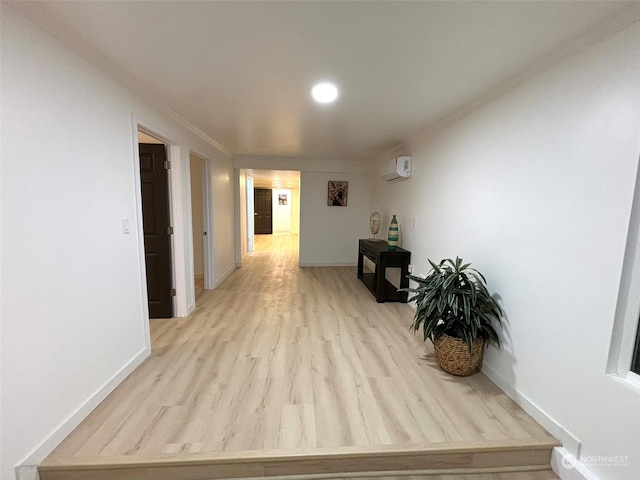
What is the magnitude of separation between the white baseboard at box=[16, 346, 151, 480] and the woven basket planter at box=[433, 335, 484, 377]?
2.31 m

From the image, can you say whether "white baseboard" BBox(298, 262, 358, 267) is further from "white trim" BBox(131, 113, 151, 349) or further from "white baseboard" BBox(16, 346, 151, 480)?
"white baseboard" BBox(16, 346, 151, 480)

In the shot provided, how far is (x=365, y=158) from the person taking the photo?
16.8ft

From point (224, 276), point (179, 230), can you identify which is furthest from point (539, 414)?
point (224, 276)

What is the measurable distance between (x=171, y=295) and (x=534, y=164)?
11.2 feet

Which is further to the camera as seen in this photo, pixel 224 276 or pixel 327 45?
pixel 224 276

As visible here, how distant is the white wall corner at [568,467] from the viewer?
1.31m

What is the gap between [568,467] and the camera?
4.49ft

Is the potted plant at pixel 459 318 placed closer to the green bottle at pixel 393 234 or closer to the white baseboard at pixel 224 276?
the green bottle at pixel 393 234

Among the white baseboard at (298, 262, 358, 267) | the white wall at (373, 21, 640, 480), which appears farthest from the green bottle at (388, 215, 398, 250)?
the white baseboard at (298, 262, 358, 267)

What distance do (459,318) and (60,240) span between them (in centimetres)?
248

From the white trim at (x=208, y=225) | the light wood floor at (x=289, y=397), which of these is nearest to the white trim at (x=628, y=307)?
the light wood floor at (x=289, y=397)

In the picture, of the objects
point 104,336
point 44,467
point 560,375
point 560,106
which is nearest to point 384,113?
point 560,106

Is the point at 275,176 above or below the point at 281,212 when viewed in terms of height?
above

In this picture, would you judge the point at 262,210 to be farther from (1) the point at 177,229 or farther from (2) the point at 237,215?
(1) the point at 177,229
